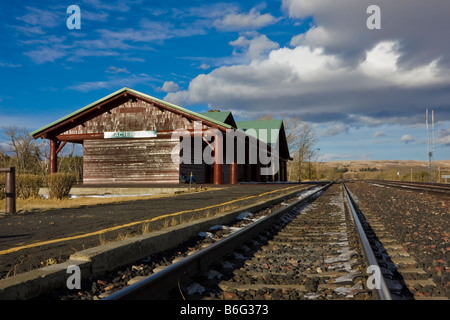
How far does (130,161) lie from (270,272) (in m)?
22.3

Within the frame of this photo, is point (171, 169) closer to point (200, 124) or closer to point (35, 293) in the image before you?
point (200, 124)

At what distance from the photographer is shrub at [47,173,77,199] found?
12891 mm

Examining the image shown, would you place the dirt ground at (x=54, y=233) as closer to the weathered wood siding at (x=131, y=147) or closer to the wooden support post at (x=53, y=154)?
the weathered wood siding at (x=131, y=147)

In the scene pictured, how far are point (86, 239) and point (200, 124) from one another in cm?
1807

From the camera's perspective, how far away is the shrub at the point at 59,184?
1289 cm

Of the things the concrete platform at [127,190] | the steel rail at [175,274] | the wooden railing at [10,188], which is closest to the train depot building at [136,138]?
the concrete platform at [127,190]

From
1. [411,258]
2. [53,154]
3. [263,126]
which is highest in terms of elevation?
[263,126]

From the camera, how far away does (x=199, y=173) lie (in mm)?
27844

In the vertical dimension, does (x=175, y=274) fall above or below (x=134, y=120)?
below

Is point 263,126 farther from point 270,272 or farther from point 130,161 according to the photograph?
point 270,272

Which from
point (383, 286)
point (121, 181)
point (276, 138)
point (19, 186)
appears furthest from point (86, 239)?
point (276, 138)

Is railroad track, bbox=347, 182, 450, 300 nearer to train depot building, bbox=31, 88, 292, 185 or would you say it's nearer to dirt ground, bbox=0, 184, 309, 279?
dirt ground, bbox=0, 184, 309, 279

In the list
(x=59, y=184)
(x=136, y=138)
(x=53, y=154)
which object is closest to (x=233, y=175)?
(x=136, y=138)

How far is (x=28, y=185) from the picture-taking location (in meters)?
12.8
